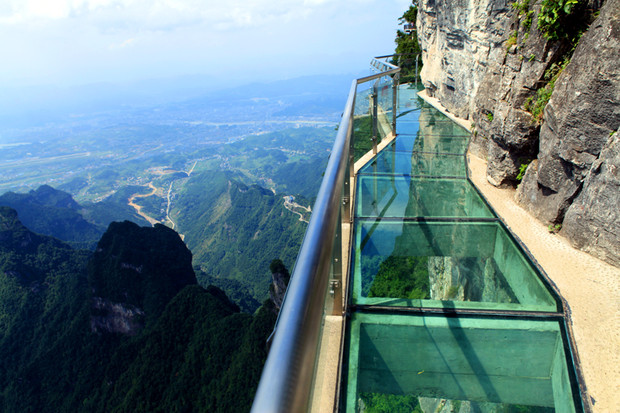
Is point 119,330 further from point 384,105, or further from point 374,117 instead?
point 374,117

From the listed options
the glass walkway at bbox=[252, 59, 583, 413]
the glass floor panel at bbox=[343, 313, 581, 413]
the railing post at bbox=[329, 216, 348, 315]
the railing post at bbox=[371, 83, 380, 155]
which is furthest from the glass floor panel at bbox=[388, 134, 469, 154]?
the railing post at bbox=[329, 216, 348, 315]

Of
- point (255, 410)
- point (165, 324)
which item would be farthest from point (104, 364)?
point (255, 410)

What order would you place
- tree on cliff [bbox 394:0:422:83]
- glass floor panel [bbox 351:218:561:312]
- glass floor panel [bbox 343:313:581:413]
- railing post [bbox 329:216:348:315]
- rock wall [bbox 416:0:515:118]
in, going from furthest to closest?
tree on cliff [bbox 394:0:422:83] < rock wall [bbox 416:0:515:118] < glass floor panel [bbox 351:218:561:312] < glass floor panel [bbox 343:313:581:413] < railing post [bbox 329:216:348:315]

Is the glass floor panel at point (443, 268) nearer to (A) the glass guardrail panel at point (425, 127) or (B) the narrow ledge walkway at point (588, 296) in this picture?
(B) the narrow ledge walkway at point (588, 296)

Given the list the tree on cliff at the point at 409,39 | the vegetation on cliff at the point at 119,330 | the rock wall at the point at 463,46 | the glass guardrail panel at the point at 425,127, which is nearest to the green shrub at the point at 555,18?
the rock wall at the point at 463,46

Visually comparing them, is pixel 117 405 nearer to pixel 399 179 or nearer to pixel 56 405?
pixel 56 405

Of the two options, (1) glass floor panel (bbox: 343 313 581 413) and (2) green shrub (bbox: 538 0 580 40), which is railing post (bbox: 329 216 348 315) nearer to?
(1) glass floor panel (bbox: 343 313 581 413)
